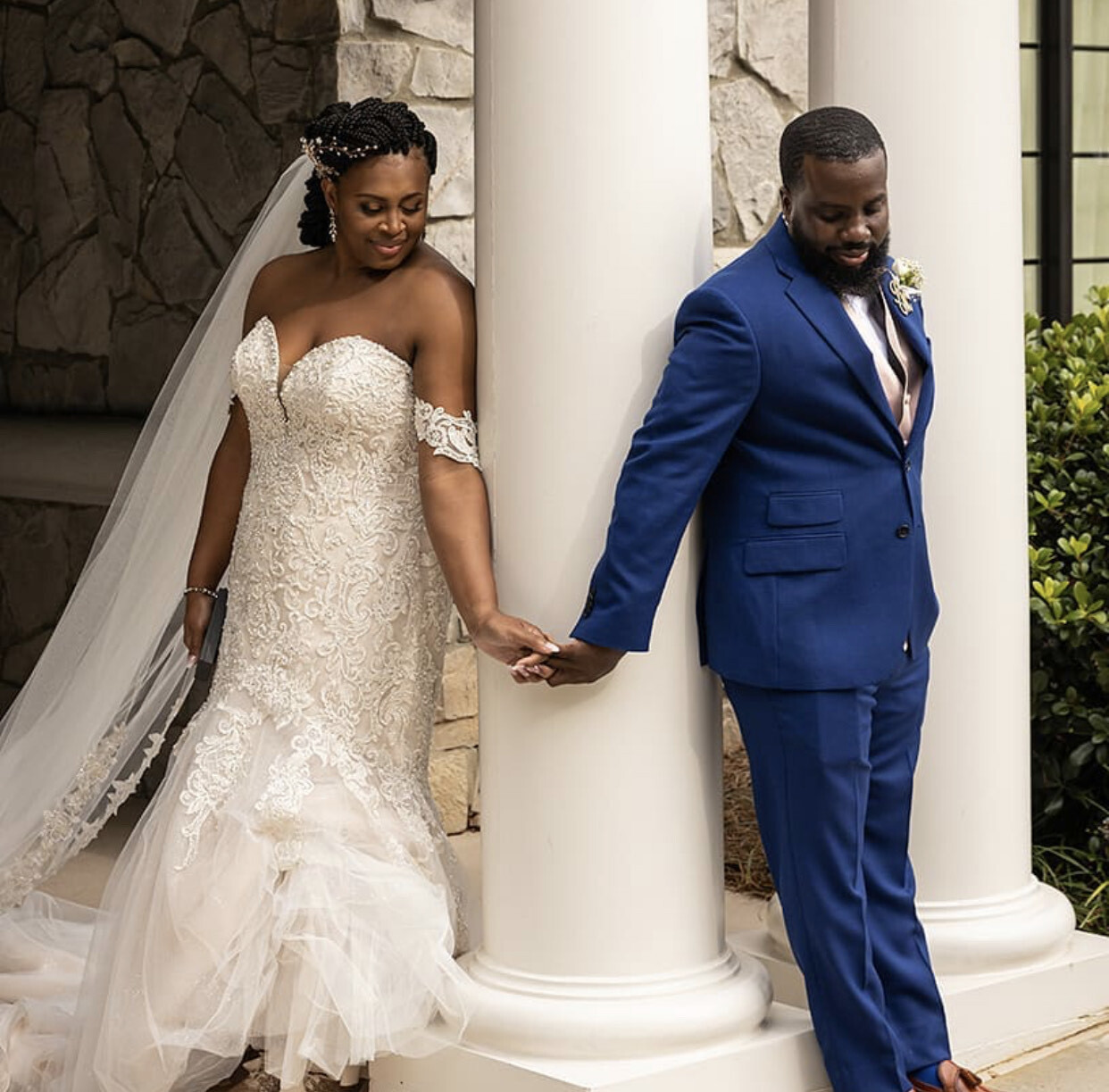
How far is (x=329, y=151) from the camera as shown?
3688mm

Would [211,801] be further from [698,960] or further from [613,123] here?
[613,123]

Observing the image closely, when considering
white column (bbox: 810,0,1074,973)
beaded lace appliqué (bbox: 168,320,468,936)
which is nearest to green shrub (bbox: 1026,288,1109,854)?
white column (bbox: 810,0,1074,973)

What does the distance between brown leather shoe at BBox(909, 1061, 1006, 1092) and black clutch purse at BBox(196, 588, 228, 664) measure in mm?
1651

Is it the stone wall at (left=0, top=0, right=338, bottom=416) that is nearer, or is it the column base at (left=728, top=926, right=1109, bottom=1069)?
the column base at (left=728, top=926, right=1109, bottom=1069)

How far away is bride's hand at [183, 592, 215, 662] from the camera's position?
13.6ft

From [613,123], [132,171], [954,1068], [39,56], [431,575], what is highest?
[39,56]

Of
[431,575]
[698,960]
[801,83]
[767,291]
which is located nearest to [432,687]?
[431,575]

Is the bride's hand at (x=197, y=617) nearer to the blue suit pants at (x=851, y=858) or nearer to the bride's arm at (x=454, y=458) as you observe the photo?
the bride's arm at (x=454, y=458)

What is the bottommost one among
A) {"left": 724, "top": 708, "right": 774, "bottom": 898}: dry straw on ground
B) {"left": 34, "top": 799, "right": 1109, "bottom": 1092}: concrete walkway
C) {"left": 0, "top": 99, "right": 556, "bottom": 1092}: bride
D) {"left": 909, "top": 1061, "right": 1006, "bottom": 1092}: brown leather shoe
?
{"left": 34, "top": 799, "right": 1109, "bottom": 1092}: concrete walkway

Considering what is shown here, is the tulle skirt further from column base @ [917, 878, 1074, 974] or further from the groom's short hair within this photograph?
the groom's short hair

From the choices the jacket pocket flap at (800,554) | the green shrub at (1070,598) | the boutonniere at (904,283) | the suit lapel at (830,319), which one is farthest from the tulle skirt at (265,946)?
the green shrub at (1070,598)

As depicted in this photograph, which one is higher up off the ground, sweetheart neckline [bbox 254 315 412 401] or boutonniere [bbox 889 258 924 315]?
boutonniere [bbox 889 258 924 315]

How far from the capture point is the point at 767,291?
3.41 metres

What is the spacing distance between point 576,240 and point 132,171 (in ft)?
10.9
